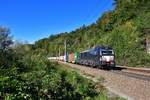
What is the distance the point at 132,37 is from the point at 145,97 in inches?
1794

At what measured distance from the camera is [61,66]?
113 feet

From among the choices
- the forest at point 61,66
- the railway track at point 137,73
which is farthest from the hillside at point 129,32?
the railway track at point 137,73

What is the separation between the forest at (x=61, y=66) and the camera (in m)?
10.6

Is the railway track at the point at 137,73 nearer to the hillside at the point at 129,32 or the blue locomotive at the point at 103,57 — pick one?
the blue locomotive at the point at 103,57

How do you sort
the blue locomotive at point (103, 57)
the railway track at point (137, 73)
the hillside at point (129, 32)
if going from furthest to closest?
the hillside at point (129, 32)
the blue locomotive at point (103, 57)
the railway track at point (137, 73)

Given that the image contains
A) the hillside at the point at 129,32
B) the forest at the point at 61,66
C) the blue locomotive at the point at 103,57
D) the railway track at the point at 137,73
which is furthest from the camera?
the hillside at the point at 129,32

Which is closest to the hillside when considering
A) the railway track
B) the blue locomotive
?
the blue locomotive

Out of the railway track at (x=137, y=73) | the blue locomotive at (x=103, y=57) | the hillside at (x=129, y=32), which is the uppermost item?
the hillside at (x=129, y=32)

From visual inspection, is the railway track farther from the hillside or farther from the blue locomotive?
the hillside

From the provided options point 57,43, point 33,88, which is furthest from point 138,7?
point 57,43

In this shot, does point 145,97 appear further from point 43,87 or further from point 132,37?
point 132,37

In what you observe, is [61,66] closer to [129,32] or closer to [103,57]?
[103,57]

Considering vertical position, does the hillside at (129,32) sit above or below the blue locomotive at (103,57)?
above

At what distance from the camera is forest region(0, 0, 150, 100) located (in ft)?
34.8
